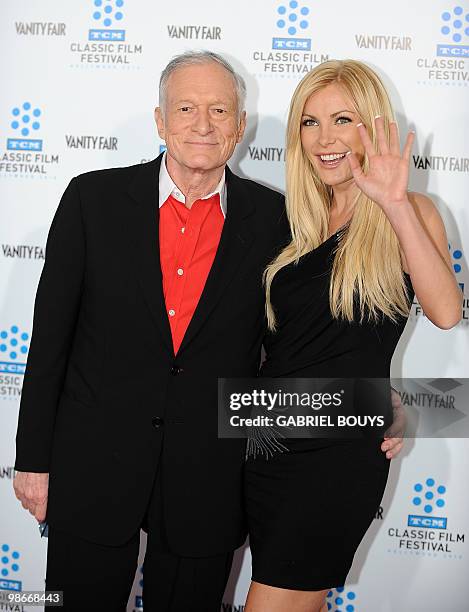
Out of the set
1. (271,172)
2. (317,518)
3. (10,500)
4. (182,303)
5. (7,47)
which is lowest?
(10,500)

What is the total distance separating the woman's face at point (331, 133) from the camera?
2332 millimetres

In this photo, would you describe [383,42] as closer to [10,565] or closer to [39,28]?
[39,28]

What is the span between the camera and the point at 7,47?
311 cm

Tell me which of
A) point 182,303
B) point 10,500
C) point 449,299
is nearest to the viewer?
point 449,299

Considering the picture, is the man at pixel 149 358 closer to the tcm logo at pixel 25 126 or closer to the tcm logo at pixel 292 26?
the tcm logo at pixel 292 26

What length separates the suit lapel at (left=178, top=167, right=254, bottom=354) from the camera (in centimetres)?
219

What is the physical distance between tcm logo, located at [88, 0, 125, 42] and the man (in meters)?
0.82

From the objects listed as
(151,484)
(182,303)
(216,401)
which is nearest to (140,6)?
(182,303)

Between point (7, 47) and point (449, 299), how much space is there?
2.11 meters

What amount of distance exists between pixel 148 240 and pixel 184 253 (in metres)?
0.12

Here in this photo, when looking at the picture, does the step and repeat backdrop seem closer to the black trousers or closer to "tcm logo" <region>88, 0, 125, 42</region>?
"tcm logo" <region>88, 0, 125, 42</region>

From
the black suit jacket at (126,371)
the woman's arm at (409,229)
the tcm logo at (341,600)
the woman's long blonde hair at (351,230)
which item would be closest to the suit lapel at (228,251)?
the black suit jacket at (126,371)

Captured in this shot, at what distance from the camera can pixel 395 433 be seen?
238 centimetres

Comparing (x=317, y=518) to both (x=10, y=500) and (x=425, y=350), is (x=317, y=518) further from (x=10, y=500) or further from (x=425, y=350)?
(x=10, y=500)
